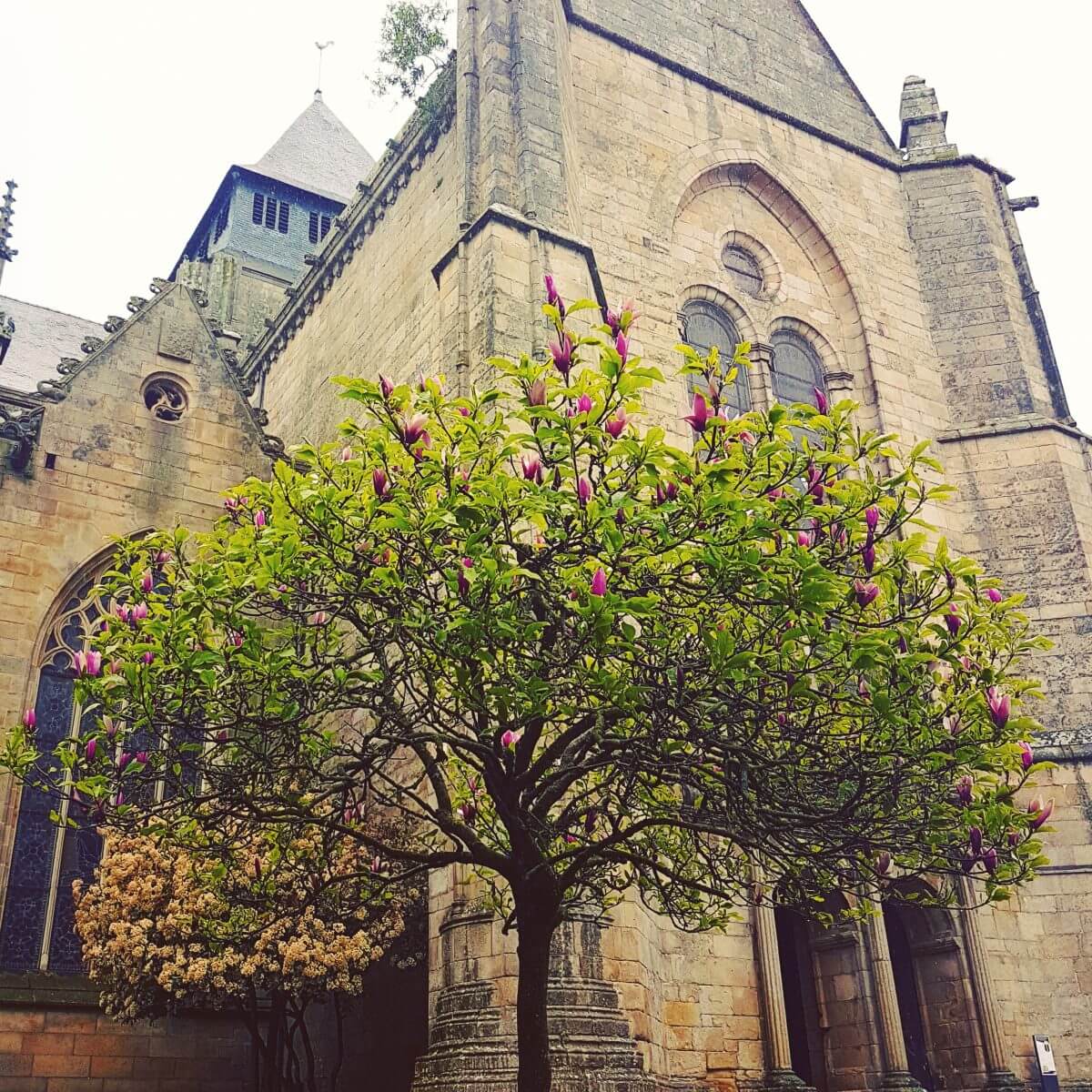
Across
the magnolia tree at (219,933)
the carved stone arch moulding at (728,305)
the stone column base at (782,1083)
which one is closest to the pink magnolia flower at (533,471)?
the magnolia tree at (219,933)

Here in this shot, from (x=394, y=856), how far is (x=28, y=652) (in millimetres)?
7677

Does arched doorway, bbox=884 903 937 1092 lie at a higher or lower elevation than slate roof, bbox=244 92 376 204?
lower

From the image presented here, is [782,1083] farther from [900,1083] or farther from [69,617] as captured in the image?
[69,617]

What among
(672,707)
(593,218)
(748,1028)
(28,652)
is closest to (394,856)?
(672,707)

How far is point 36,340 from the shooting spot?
68.1 ft

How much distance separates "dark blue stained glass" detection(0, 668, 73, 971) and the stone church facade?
4cm

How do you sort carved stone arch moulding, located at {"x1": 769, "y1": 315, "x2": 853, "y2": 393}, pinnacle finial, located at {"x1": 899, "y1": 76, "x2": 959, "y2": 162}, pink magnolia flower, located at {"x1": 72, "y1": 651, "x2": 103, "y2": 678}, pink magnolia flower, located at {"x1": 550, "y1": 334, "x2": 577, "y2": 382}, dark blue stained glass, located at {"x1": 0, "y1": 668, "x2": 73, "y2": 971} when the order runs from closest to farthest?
pink magnolia flower, located at {"x1": 550, "y1": 334, "x2": 577, "y2": 382}
pink magnolia flower, located at {"x1": 72, "y1": 651, "x2": 103, "y2": 678}
dark blue stained glass, located at {"x1": 0, "y1": 668, "x2": 73, "y2": 971}
carved stone arch moulding, located at {"x1": 769, "y1": 315, "x2": 853, "y2": 393}
pinnacle finial, located at {"x1": 899, "y1": 76, "x2": 959, "y2": 162}

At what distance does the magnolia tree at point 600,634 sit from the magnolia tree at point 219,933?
3030 mm

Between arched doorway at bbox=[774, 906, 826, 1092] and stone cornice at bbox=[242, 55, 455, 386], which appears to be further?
stone cornice at bbox=[242, 55, 455, 386]

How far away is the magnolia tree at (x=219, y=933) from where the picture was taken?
1001 cm

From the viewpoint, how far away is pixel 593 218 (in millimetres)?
15586

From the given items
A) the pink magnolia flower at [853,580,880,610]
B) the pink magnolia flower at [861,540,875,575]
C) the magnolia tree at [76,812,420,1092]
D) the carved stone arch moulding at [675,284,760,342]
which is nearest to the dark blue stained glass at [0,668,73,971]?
the magnolia tree at [76,812,420,1092]

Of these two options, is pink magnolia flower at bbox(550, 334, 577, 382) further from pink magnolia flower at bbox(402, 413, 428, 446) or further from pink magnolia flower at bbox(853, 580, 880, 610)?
pink magnolia flower at bbox(853, 580, 880, 610)

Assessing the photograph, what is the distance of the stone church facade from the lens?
11.5 metres
